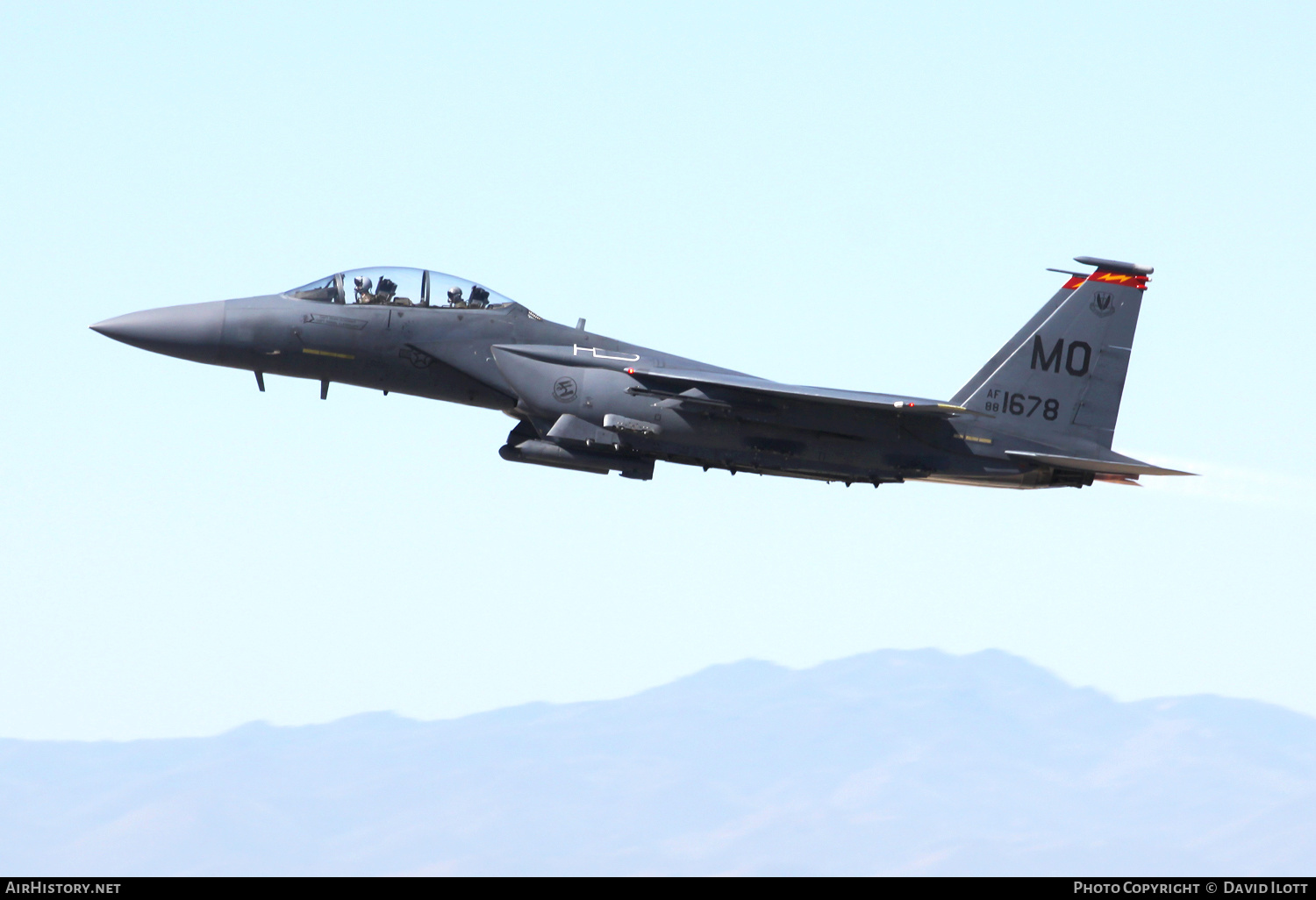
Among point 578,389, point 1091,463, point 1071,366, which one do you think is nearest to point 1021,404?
point 1071,366

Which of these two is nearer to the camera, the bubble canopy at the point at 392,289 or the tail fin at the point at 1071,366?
the bubble canopy at the point at 392,289

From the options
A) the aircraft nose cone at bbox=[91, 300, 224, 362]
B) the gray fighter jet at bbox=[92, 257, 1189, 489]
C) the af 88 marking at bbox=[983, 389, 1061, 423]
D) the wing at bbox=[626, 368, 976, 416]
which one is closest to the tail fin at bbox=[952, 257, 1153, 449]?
the af 88 marking at bbox=[983, 389, 1061, 423]

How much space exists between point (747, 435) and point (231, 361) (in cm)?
695

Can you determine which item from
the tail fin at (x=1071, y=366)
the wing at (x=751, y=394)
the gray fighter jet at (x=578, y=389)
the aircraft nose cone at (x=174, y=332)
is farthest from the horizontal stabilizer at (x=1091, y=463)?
the aircraft nose cone at (x=174, y=332)

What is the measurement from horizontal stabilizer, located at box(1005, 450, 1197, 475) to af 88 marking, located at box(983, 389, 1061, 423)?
2.08ft

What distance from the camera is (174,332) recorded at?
A: 59.2 ft

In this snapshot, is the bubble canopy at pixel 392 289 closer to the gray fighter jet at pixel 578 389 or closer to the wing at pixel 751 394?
the gray fighter jet at pixel 578 389

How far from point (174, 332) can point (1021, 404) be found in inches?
463

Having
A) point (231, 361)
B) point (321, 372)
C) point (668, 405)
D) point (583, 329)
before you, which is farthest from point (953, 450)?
point (231, 361)

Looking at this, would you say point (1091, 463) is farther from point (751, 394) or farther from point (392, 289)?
point (392, 289)

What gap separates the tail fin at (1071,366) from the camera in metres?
19.6

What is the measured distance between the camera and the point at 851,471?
18.7m

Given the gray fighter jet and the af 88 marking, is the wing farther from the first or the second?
the af 88 marking

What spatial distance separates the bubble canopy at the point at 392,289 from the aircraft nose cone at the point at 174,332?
1.12m
